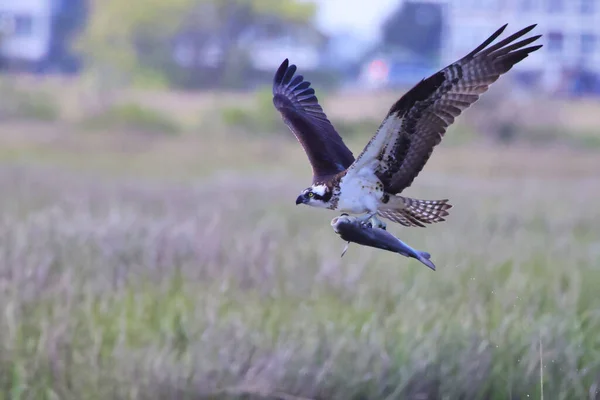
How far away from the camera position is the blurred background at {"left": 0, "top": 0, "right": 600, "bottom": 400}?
4.69m

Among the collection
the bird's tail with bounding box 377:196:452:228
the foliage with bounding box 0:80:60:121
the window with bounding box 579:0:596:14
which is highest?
the window with bounding box 579:0:596:14

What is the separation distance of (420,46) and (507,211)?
15192 millimetres

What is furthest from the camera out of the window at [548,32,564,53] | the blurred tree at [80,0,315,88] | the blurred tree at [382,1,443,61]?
the window at [548,32,564,53]

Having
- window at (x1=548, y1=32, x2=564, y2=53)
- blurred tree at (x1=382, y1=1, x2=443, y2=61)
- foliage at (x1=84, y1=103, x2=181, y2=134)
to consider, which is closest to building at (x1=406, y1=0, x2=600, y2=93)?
window at (x1=548, y1=32, x2=564, y2=53)

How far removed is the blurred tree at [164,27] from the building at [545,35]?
137 inches

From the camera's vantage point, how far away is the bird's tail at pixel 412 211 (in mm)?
2838

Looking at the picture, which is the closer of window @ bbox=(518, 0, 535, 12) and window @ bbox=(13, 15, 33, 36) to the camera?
window @ bbox=(518, 0, 535, 12)

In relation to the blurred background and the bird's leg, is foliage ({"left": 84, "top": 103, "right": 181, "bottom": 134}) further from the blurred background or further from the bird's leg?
the bird's leg

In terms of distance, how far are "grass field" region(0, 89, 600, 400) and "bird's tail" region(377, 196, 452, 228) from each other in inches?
41.7

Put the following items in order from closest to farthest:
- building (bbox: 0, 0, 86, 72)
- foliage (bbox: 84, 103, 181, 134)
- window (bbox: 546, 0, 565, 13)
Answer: foliage (bbox: 84, 103, 181, 134), building (bbox: 0, 0, 86, 72), window (bbox: 546, 0, 565, 13)

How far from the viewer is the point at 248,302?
5809mm

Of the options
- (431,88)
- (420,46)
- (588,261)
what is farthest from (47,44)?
(431,88)

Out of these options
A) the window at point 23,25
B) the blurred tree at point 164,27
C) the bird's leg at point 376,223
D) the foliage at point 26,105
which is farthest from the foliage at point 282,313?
the window at point 23,25

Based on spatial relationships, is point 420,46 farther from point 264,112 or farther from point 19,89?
point 19,89
